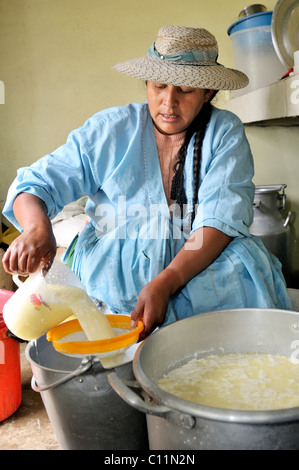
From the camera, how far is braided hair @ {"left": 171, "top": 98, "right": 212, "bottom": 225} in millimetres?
1739

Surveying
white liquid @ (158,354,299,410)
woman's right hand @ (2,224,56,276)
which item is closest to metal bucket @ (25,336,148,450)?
white liquid @ (158,354,299,410)

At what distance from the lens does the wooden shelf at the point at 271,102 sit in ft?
6.94

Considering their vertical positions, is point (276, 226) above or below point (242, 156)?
below

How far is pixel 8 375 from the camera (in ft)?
5.88

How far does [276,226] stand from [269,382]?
194cm

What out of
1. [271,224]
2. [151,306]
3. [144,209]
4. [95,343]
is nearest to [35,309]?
[95,343]

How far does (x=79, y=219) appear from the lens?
3100 mm

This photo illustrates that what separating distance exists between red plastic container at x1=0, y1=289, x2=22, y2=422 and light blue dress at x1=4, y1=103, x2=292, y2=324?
0.39m

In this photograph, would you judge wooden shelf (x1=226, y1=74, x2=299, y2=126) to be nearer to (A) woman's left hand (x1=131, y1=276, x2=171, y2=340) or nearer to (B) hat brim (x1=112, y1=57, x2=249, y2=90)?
(B) hat brim (x1=112, y1=57, x2=249, y2=90)

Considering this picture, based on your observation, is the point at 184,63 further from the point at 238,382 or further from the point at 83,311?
the point at 238,382

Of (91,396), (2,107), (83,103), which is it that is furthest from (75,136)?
(2,107)

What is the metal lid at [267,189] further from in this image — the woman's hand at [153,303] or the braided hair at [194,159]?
the woman's hand at [153,303]
